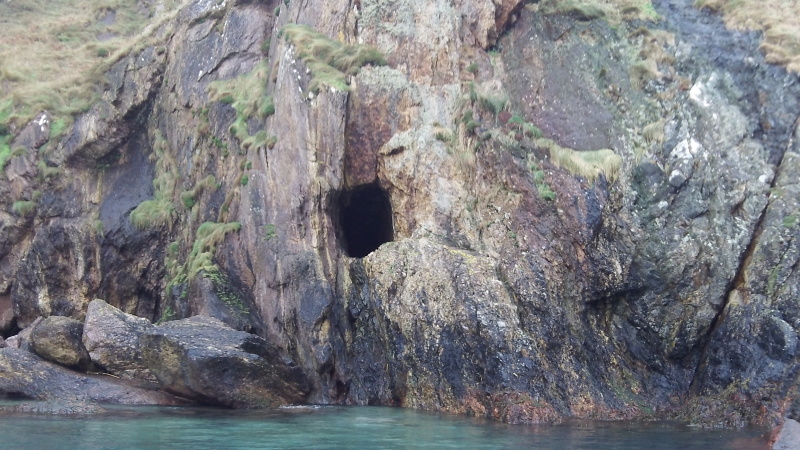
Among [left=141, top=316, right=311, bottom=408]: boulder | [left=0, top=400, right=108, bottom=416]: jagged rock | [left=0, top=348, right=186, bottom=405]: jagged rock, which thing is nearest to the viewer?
[left=0, top=400, right=108, bottom=416]: jagged rock

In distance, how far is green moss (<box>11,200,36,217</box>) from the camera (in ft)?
97.7

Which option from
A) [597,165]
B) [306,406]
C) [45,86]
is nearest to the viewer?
[306,406]

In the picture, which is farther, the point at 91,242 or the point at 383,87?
the point at 91,242

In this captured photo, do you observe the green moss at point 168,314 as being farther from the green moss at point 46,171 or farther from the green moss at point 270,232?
the green moss at point 46,171

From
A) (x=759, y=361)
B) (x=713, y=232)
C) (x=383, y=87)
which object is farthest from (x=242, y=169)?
(x=759, y=361)

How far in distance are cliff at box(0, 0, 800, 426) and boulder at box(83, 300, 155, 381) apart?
3.21 metres

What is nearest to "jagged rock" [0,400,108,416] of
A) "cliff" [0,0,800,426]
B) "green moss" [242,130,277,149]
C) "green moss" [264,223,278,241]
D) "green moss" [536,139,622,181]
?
"cliff" [0,0,800,426]

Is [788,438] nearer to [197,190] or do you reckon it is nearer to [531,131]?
[531,131]

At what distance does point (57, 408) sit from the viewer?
1677 centimetres

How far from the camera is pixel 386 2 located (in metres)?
26.1

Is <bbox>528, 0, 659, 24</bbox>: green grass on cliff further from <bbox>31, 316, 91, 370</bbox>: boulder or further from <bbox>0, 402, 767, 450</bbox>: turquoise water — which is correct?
<bbox>31, 316, 91, 370</bbox>: boulder

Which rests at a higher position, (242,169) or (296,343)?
(242,169)

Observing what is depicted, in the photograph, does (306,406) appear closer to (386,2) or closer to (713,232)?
(713,232)

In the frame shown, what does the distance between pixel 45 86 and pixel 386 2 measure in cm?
1580
